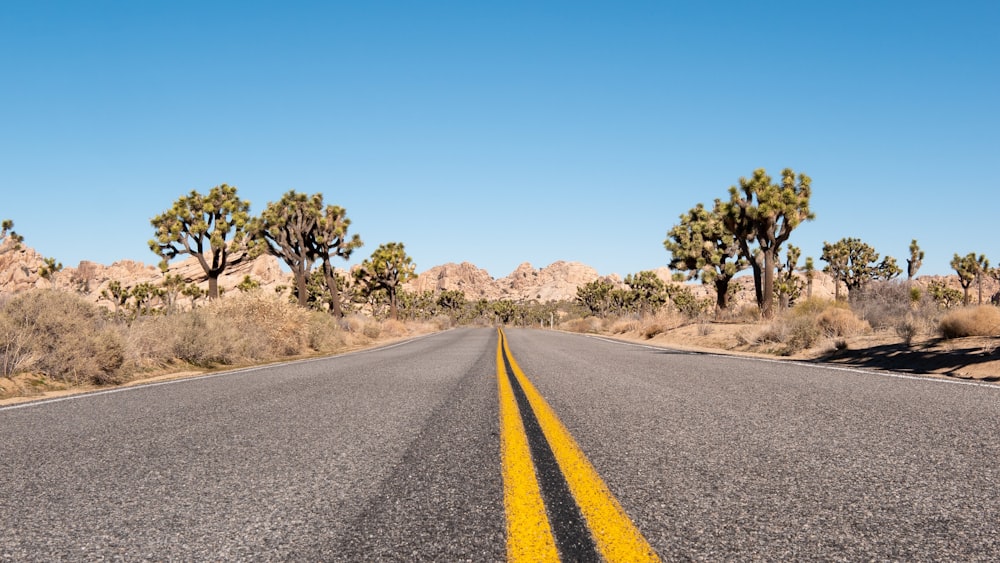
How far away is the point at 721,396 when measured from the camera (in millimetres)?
6375

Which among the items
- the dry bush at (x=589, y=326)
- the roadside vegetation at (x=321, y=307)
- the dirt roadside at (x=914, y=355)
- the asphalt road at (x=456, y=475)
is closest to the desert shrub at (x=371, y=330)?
the roadside vegetation at (x=321, y=307)

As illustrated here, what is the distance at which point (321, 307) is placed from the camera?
207 ft

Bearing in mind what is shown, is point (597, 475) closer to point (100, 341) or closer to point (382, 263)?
point (100, 341)

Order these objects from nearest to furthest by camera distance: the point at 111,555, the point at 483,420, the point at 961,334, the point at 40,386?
the point at 111,555
the point at 483,420
the point at 40,386
the point at 961,334

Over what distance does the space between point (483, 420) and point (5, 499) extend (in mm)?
3120

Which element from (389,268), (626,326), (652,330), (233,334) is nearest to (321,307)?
(389,268)

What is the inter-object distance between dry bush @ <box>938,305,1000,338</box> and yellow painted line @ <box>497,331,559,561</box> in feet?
43.9

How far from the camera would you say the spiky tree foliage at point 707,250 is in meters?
37.0

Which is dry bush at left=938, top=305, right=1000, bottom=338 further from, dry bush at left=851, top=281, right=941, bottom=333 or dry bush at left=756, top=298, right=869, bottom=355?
dry bush at left=756, top=298, right=869, bottom=355

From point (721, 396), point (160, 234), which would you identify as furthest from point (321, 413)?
point (160, 234)

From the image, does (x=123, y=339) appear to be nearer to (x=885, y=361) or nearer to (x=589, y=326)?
(x=885, y=361)

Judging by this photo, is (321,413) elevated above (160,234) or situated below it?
below

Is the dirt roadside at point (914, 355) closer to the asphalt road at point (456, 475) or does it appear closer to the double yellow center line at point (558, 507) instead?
the asphalt road at point (456, 475)

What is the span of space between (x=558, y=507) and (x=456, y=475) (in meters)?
0.80
